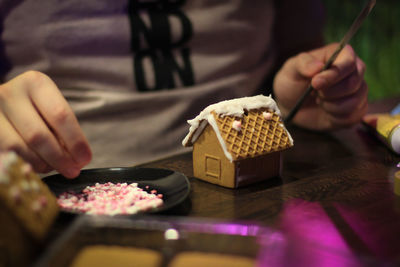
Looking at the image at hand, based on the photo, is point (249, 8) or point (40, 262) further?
point (249, 8)

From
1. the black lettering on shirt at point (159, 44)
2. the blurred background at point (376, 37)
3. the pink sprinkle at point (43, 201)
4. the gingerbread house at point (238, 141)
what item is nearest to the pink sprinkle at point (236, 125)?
the gingerbread house at point (238, 141)

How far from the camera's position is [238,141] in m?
0.89

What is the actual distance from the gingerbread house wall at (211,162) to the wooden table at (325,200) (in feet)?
0.06

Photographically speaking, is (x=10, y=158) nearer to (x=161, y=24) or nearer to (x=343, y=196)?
(x=343, y=196)

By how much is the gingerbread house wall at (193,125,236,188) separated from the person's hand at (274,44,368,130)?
403mm

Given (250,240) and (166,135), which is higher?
(250,240)

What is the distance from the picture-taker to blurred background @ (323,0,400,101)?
121 inches

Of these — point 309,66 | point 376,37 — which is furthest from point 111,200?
point 376,37

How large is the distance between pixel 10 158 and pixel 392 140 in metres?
0.91

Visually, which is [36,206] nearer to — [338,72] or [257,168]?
[257,168]

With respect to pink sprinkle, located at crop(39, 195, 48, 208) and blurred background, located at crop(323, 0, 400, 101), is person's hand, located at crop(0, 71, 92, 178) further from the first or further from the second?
blurred background, located at crop(323, 0, 400, 101)

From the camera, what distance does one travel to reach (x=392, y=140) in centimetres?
112

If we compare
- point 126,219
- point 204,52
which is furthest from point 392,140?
point 126,219

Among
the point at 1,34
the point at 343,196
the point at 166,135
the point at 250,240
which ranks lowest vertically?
the point at 166,135
